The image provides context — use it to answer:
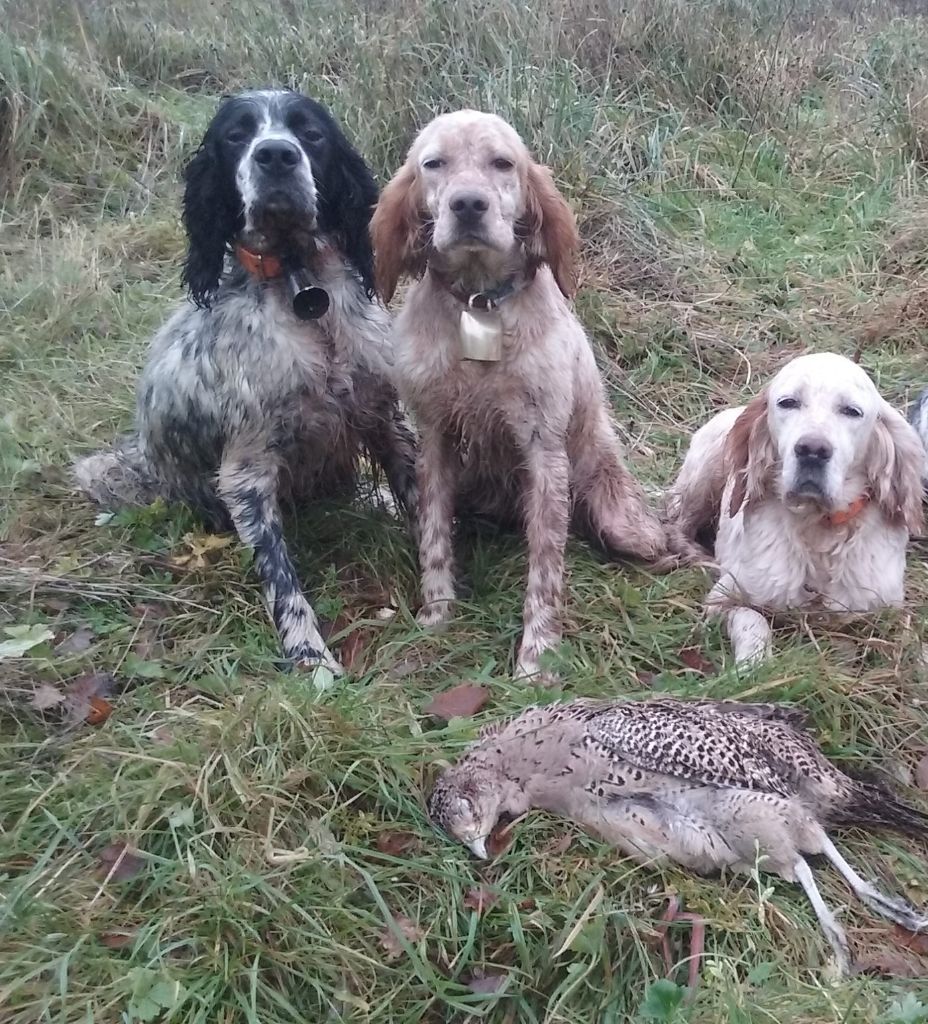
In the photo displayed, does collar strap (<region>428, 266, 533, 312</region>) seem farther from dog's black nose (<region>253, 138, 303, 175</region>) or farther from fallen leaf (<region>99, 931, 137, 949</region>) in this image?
fallen leaf (<region>99, 931, 137, 949</region>)

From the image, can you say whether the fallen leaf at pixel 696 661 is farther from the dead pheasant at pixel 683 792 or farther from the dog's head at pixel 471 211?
the dog's head at pixel 471 211

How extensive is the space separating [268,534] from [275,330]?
2.14 feet

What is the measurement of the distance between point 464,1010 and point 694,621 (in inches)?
62.7

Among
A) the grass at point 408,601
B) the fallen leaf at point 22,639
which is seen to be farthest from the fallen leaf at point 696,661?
the fallen leaf at point 22,639

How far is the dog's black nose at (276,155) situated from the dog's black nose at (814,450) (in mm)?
1707

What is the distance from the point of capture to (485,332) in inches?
130

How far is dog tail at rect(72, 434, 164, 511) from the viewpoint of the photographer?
403 cm

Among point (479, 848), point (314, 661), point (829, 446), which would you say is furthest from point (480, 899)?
point (829, 446)

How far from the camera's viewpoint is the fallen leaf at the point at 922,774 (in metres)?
2.77

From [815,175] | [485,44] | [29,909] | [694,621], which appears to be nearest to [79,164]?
[485,44]

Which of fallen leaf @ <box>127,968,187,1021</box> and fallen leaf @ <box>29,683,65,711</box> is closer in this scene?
fallen leaf @ <box>127,968,187,1021</box>

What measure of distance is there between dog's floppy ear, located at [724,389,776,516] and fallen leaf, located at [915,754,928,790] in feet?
3.15

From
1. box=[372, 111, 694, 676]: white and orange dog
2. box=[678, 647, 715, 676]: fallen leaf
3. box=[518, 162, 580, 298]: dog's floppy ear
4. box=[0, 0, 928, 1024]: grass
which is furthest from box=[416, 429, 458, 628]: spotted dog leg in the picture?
box=[678, 647, 715, 676]: fallen leaf

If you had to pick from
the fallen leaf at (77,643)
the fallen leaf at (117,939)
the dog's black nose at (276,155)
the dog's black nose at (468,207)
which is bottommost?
the fallen leaf at (77,643)
